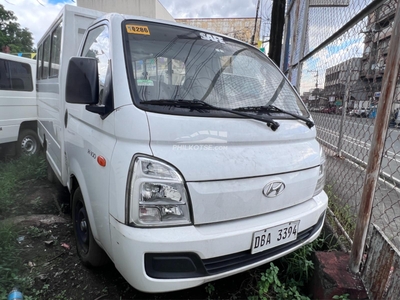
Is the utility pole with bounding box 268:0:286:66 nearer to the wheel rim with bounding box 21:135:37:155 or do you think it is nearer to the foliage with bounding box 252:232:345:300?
the foliage with bounding box 252:232:345:300

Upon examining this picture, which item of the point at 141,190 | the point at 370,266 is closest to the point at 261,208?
the point at 141,190

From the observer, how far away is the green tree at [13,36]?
846 inches

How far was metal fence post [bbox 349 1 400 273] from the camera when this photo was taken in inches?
56.5

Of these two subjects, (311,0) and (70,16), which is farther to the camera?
(311,0)

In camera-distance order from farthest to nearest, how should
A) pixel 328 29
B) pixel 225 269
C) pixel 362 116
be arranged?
pixel 328 29, pixel 362 116, pixel 225 269

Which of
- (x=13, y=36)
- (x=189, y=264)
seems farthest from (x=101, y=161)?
(x=13, y=36)

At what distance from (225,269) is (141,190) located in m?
0.67

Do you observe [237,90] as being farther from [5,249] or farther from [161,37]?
[5,249]

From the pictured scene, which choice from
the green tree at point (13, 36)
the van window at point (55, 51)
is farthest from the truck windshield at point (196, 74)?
the green tree at point (13, 36)

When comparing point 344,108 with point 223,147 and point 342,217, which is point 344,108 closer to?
point 342,217

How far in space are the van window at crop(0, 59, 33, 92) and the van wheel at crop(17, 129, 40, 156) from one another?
933mm

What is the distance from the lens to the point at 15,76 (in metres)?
5.35

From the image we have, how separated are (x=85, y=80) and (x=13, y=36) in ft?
112

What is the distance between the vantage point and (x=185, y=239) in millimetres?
1339
